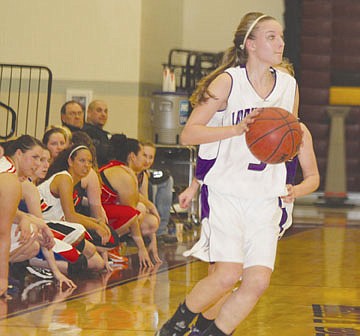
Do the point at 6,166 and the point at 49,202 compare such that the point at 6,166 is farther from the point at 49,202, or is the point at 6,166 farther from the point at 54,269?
the point at 49,202

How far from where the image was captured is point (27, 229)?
230 inches

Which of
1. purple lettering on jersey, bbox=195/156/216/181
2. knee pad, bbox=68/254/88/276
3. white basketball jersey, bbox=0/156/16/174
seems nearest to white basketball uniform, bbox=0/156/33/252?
white basketball jersey, bbox=0/156/16/174

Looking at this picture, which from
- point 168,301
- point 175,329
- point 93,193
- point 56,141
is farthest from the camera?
point 56,141

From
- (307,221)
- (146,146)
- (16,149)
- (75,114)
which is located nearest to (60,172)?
(16,149)

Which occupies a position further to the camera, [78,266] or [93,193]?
[93,193]

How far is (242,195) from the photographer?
13.0 ft

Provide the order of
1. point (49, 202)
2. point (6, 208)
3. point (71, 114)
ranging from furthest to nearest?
1. point (71, 114)
2. point (49, 202)
3. point (6, 208)

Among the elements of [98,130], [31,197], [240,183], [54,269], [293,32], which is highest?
[293,32]

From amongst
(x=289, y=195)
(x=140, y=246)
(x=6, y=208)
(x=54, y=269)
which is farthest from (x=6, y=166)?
(x=289, y=195)

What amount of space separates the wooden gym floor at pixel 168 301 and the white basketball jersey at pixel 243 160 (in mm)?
1072

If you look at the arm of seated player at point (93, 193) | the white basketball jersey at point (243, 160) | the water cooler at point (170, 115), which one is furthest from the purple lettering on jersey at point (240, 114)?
the water cooler at point (170, 115)

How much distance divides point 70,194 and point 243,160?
288 centimetres

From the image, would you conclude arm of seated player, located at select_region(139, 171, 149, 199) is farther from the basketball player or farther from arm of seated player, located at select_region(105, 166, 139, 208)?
the basketball player

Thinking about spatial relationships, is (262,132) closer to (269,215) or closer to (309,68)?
(269,215)
